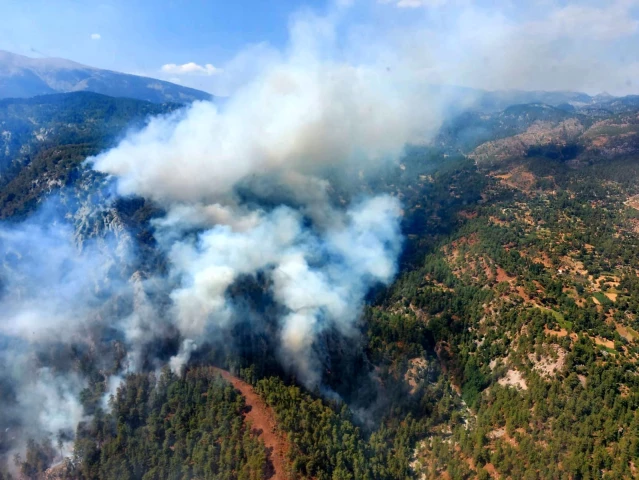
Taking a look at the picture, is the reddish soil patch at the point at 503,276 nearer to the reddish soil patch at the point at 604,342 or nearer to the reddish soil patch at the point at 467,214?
the reddish soil patch at the point at 604,342

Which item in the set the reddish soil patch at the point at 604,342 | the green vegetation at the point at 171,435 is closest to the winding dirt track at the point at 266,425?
the green vegetation at the point at 171,435

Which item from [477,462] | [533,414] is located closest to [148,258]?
[477,462]

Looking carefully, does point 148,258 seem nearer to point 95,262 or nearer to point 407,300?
point 95,262

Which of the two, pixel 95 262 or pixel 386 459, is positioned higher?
pixel 95 262

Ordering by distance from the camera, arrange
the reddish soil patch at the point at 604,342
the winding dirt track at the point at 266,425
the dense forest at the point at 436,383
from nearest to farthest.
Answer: the winding dirt track at the point at 266,425
the dense forest at the point at 436,383
the reddish soil patch at the point at 604,342

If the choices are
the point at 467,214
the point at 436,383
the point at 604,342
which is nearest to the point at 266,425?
the point at 436,383

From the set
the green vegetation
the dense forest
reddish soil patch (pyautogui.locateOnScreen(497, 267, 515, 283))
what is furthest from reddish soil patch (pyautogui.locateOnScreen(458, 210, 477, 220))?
the green vegetation

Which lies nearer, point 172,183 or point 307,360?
point 307,360

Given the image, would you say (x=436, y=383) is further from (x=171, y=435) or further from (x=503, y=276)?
(x=171, y=435)
